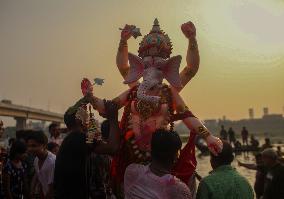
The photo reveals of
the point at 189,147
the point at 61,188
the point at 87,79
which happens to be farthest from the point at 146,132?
the point at 61,188

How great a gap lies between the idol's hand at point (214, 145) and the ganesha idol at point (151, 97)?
0.12ft

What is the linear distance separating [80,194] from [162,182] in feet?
4.09

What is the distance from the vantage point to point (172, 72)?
5316mm

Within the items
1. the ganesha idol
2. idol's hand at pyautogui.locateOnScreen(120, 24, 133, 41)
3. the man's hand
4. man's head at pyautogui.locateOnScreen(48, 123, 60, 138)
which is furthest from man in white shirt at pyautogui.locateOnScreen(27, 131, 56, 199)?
man's head at pyautogui.locateOnScreen(48, 123, 60, 138)

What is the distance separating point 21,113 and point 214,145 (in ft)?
221

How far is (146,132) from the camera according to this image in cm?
505

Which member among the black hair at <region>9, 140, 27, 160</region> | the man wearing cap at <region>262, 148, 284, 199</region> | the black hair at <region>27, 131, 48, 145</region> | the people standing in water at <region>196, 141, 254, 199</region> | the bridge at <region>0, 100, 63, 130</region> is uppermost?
the bridge at <region>0, 100, 63, 130</region>

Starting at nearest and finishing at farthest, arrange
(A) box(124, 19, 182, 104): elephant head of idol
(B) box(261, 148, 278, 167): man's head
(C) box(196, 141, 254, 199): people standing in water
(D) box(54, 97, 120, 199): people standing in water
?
1. (C) box(196, 141, 254, 199): people standing in water
2. (D) box(54, 97, 120, 199): people standing in water
3. (A) box(124, 19, 182, 104): elephant head of idol
4. (B) box(261, 148, 278, 167): man's head

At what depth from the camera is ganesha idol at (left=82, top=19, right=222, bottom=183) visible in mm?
5031

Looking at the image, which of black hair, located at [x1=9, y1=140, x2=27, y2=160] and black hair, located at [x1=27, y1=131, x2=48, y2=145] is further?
black hair, located at [x1=9, y1=140, x2=27, y2=160]

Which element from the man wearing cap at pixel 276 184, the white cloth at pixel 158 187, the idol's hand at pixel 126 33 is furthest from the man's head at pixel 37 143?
the man wearing cap at pixel 276 184

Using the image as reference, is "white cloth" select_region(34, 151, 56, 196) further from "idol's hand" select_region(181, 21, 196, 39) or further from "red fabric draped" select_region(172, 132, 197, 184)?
A: "idol's hand" select_region(181, 21, 196, 39)

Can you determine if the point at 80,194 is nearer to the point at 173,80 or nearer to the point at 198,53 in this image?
the point at 173,80

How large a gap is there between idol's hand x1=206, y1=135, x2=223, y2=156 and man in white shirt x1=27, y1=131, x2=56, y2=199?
2.14 meters
